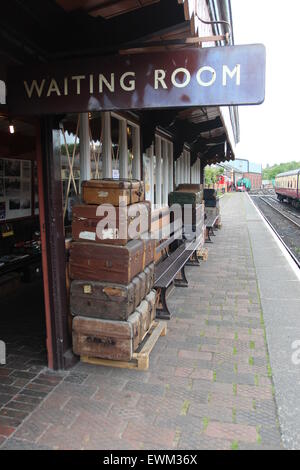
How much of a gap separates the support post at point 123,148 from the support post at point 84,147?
103cm

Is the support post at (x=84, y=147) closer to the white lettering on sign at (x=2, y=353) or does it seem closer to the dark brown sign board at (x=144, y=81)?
the dark brown sign board at (x=144, y=81)

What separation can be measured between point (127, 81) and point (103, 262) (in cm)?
160

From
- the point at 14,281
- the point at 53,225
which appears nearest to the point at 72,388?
the point at 53,225

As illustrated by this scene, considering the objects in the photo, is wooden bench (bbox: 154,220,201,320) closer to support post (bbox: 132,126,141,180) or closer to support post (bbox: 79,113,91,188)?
support post (bbox: 132,126,141,180)

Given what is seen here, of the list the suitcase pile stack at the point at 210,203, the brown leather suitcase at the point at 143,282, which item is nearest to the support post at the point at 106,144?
the brown leather suitcase at the point at 143,282

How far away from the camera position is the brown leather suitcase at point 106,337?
11.9 ft

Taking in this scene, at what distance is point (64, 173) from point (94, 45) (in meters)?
1.64

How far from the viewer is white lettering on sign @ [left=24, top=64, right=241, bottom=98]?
2.70 metres

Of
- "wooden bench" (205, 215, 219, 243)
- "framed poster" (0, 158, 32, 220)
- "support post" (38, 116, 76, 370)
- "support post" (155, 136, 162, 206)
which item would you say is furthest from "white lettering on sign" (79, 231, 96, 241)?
"wooden bench" (205, 215, 219, 243)

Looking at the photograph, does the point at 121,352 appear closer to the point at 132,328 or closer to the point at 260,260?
the point at 132,328

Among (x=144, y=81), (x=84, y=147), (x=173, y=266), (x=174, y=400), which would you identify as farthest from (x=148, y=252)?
(x=144, y=81)

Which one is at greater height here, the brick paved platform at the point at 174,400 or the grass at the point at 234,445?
the brick paved platform at the point at 174,400

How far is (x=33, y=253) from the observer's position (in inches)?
266

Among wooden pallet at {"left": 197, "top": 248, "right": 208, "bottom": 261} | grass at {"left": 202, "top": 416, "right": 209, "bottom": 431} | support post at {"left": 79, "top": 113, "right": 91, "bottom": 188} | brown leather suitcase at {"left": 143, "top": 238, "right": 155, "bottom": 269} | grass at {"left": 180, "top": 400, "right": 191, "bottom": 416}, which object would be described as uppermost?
support post at {"left": 79, "top": 113, "right": 91, "bottom": 188}
